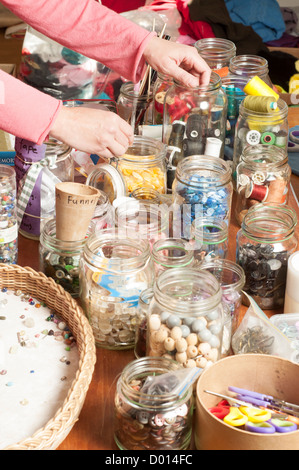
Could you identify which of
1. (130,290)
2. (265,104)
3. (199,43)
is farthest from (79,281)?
(199,43)

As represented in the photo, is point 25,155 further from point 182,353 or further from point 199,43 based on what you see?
point 199,43

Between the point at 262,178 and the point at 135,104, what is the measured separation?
44cm

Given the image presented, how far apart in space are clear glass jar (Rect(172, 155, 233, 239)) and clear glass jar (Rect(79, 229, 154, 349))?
Answer: 19 centimetres

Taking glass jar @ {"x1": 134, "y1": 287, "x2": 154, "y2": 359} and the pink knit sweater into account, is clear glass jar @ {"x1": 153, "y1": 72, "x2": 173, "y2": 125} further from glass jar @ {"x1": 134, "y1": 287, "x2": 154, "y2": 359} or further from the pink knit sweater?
glass jar @ {"x1": 134, "y1": 287, "x2": 154, "y2": 359}

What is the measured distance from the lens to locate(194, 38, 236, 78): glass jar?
1701 millimetres

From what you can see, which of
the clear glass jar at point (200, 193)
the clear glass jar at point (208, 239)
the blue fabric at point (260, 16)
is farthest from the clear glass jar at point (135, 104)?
the blue fabric at point (260, 16)

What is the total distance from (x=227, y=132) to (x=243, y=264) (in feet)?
1.79

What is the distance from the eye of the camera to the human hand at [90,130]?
1104 mm

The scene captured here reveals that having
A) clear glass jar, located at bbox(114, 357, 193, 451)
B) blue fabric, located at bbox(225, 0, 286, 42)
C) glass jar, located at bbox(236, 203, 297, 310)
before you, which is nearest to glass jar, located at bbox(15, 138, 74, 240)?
glass jar, located at bbox(236, 203, 297, 310)

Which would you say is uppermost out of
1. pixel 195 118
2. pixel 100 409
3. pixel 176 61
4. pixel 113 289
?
pixel 176 61

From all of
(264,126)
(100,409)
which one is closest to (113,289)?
(100,409)

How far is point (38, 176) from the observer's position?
125cm

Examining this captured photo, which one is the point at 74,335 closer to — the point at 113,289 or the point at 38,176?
the point at 113,289
